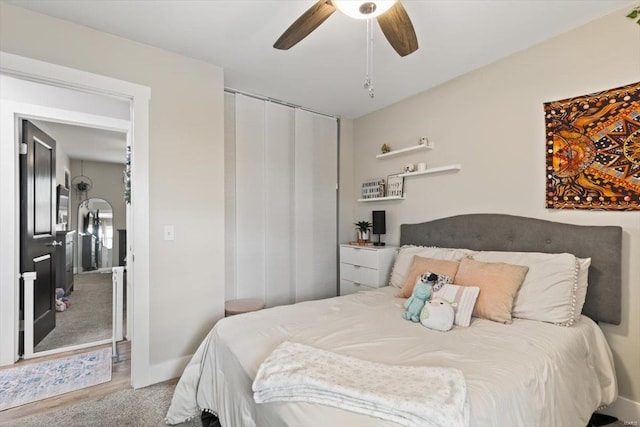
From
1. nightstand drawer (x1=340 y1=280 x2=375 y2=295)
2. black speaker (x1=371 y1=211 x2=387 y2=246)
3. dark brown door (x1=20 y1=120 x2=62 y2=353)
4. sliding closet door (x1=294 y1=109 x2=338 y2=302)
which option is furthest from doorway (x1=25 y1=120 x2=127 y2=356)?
black speaker (x1=371 y1=211 x2=387 y2=246)

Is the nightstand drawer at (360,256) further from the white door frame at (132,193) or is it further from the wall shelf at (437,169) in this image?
the white door frame at (132,193)

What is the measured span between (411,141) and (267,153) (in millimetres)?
1535

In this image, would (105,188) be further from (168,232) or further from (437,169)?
(437,169)

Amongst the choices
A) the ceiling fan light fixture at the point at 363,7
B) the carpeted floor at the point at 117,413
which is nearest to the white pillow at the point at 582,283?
the ceiling fan light fixture at the point at 363,7

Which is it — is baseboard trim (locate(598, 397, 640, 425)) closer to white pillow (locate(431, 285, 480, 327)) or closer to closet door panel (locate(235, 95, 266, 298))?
white pillow (locate(431, 285, 480, 327))

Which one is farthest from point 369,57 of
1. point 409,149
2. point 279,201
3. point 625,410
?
point 625,410

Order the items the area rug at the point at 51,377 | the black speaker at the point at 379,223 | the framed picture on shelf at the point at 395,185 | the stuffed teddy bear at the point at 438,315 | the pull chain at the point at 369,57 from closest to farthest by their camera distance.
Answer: the stuffed teddy bear at the point at 438,315, the pull chain at the point at 369,57, the area rug at the point at 51,377, the framed picture on shelf at the point at 395,185, the black speaker at the point at 379,223

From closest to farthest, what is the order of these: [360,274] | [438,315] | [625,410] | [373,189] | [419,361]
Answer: [419,361] → [438,315] → [625,410] → [360,274] → [373,189]

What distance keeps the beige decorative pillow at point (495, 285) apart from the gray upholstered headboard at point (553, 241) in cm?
37

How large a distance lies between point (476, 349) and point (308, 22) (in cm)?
182

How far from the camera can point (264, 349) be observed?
1.46 meters

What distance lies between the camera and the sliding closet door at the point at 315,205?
3518 millimetres

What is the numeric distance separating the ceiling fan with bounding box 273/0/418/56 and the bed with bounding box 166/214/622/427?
5.17 feet

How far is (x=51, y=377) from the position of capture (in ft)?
7.91
